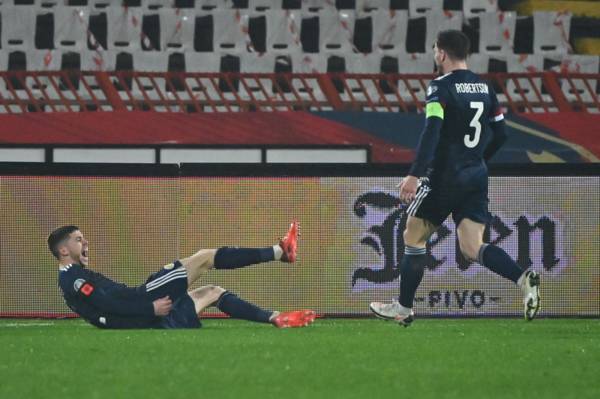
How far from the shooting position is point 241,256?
8352 mm

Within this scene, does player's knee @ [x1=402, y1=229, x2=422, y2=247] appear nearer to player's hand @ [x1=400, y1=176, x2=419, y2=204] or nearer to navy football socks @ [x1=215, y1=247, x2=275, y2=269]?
player's hand @ [x1=400, y1=176, x2=419, y2=204]

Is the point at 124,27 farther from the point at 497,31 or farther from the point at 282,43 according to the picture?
the point at 497,31

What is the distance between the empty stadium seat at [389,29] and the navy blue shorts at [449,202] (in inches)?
412

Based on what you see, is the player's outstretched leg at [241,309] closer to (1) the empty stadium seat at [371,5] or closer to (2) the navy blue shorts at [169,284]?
(2) the navy blue shorts at [169,284]

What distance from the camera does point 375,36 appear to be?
1862cm

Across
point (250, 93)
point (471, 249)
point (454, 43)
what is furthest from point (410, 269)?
point (250, 93)

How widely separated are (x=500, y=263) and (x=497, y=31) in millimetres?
11003

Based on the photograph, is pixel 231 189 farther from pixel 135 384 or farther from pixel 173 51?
pixel 173 51

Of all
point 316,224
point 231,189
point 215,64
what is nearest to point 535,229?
point 316,224

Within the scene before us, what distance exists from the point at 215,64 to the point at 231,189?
7772mm

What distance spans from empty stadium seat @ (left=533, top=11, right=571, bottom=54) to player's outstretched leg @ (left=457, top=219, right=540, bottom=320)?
1083 cm

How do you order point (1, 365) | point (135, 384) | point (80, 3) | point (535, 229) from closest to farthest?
point (135, 384), point (1, 365), point (535, 229), point (80, 3)

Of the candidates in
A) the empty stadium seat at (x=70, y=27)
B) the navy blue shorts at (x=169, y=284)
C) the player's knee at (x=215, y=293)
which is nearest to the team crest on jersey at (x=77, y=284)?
the navy blue shorts at (x=169, y=284)

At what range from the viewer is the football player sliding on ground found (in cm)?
832
